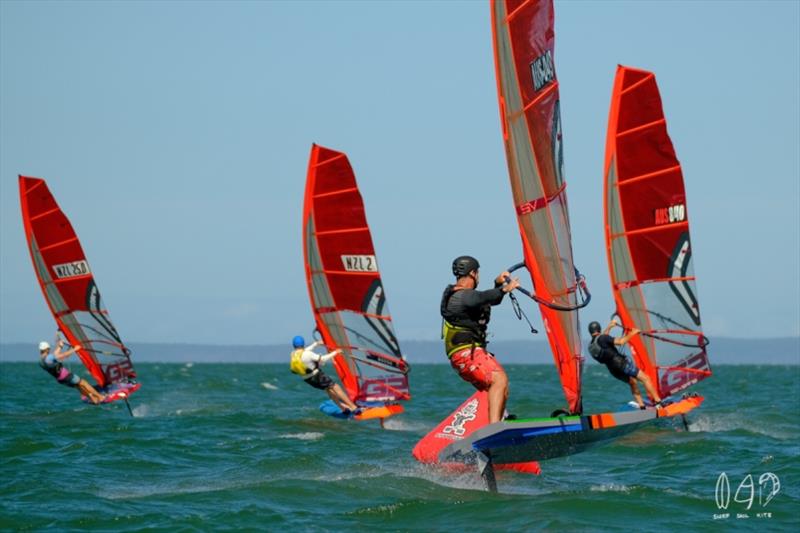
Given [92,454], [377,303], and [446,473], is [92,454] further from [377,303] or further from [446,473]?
[377,303]

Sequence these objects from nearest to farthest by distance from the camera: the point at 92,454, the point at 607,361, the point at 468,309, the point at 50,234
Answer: the point at 468,309 < the point at 92,454 < the point at 607,361 < the point at 50,234

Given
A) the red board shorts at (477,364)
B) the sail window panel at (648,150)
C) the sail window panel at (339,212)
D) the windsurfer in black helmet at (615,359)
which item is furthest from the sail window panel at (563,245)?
the sail window panel at (339,212)

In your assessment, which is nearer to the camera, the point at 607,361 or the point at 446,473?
the point at 446,473

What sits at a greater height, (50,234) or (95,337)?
(50,234)

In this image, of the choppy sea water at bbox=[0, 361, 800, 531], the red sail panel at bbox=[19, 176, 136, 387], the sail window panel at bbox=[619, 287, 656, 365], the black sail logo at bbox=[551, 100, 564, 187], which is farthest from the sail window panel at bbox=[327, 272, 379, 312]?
the black sail logo at bbox=[551, 100, 564, 187]

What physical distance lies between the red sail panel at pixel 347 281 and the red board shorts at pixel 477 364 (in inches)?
470

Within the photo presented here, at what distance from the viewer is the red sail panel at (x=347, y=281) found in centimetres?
2308

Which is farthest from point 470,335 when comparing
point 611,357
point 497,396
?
point 611,357

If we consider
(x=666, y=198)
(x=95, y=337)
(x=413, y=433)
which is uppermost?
(x=666, y=198)

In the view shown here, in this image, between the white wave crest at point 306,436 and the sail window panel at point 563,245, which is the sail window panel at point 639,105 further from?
the sail window panel at point 563,245

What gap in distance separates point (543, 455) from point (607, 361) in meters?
7.88

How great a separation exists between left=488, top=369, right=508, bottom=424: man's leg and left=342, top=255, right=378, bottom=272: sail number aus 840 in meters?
12.3

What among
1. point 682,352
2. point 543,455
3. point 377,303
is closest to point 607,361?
point 682,352

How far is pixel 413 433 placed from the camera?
20.1 m
